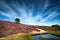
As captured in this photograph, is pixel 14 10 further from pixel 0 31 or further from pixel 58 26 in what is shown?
pixel 58 26

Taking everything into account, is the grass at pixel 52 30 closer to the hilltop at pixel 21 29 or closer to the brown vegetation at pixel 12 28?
the hilltop at pixel 21 29

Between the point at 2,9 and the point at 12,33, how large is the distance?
0.74 m

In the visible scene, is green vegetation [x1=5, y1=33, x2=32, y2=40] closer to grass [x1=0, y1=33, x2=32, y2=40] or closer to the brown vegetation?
grass [x1=0, y1=33, x2=32, y2=40]

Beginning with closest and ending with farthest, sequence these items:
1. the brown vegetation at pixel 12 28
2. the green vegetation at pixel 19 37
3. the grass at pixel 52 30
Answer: the green vegetation at pixel 19 37, the brown vegetation at pixel 12 28, the grass at pixel 52 30

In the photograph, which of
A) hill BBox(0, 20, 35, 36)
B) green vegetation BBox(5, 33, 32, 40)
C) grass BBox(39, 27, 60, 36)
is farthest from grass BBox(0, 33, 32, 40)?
grass BBox(39, 27, 60, 36)

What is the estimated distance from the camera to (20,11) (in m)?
3.79

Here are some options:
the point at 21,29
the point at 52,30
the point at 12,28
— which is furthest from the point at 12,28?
the point at 52,30

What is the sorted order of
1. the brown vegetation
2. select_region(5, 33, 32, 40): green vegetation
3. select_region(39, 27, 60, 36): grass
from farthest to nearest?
1. select_region(39, 27, 60, 36): grass
2. the brown vegetation
3. select_region(5, 33, 32, 40): green vegetation

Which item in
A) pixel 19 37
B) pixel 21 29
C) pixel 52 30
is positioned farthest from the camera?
pixel 52 30

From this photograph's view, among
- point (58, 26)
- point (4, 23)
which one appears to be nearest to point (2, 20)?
point (4, 23)

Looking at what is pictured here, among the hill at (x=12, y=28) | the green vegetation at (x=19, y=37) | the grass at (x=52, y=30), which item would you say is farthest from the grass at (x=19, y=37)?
the grass at (x=52, y=30)

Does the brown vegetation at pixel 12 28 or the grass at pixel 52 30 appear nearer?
the brown vegetation at pixel 12 28

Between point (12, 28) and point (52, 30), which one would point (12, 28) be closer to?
point (12, 28)

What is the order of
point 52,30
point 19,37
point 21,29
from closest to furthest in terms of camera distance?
1. point 19,37
2. point 21,29
3. point 52,30
